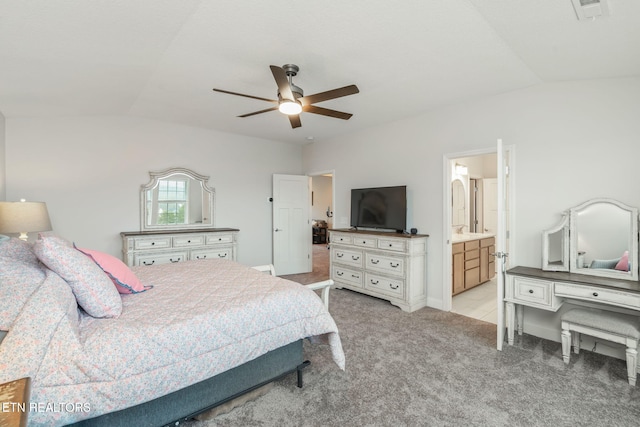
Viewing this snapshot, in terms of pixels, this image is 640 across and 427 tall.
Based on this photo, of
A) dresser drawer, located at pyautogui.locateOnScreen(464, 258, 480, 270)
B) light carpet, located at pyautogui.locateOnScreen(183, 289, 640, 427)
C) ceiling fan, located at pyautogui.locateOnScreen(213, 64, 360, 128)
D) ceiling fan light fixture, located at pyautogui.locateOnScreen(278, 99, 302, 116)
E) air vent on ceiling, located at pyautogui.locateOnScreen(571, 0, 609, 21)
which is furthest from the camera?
dresser drawer, located at pyautogui.locateOnScreen(464, 258, 480, 270)

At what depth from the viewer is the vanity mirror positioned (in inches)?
99.5

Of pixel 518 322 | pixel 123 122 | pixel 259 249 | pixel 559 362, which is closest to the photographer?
pixel 559 362

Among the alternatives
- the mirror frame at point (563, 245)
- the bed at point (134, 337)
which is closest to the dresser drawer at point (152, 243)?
the bed at point (134, 337)

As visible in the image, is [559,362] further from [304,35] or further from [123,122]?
[123,122]

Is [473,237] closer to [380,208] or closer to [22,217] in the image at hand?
[380,208]

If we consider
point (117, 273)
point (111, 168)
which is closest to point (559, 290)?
point (117, 273)

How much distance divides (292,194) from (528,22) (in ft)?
14.8

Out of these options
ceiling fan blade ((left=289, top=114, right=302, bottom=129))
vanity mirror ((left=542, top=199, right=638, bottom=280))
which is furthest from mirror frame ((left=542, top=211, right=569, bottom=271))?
ceiling fan blade ((left=289, top=114, right=302, bottom=129))

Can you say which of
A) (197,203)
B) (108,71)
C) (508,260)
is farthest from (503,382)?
(197,203)

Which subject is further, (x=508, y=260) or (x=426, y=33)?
(x=508, y=260)

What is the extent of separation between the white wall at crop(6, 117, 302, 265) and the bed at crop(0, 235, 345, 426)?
255 centimetres

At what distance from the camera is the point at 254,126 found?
479cm

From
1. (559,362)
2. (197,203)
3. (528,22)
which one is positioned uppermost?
(528,22)

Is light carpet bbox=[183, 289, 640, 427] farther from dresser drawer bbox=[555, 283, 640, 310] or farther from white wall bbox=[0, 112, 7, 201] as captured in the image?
white wall bbox=[0, 112, 7, 201]
